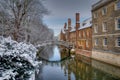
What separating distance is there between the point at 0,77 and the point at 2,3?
12613 mm

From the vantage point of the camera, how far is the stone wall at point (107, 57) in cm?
1600

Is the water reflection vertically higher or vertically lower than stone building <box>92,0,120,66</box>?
lower

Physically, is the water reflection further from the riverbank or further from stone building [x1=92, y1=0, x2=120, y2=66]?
stone building [x1=92, y1=0, x2=120, y2=66]

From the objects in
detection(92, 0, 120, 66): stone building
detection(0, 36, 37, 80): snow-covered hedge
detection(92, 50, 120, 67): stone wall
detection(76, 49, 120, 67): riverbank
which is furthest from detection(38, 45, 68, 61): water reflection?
detection(0, 36, 37, 80): snow-covered hedge

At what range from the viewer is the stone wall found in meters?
16.0

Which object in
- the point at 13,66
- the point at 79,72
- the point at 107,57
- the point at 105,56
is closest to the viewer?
the point at 13,66

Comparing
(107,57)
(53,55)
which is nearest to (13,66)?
(107,57)

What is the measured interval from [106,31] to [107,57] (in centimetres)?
361

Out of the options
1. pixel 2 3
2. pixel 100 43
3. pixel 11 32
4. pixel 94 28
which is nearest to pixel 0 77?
pixel 11 32

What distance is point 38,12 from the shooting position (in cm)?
1681

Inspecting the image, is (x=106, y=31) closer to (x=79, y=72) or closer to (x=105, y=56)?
(x=105, y=56)

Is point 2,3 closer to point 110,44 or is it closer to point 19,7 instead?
point 19,7

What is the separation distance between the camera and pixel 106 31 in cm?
1905

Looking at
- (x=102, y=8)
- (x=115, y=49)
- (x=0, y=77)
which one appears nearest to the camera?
(x=0, y=77)
